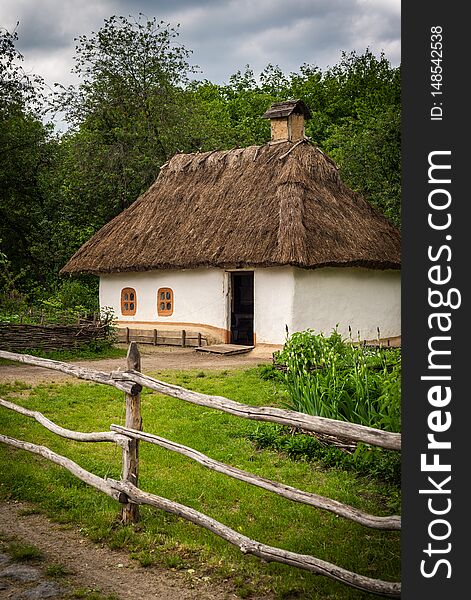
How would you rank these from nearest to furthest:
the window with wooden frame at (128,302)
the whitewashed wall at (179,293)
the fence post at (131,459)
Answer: the fence post at (131,459)
the whitewashed wall at (179,293)
the window with wooden frame at (128,302)

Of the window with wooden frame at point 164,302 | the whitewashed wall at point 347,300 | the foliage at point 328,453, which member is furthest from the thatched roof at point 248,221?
the foliage at point 328,453

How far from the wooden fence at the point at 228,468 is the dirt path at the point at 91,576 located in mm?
335

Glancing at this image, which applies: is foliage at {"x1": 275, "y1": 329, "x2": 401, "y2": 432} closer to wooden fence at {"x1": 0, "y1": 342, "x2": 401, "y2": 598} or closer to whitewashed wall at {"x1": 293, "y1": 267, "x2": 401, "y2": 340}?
wooden fence at {"x1": 0, "y1": 342, "x2": 401, "y2": 598}

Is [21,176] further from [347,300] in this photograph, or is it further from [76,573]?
[76,573]

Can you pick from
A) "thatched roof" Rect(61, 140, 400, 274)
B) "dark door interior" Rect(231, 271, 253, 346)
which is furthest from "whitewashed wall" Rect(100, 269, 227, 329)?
"thatched roof" Rect(61, 140, 400, 274)

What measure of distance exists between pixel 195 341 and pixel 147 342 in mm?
1389

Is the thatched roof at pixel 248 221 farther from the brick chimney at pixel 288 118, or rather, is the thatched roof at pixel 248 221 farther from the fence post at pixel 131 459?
the fence post at pixel 131 459

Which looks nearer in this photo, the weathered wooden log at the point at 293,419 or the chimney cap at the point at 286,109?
the weathered wooden log at the point at 293,419

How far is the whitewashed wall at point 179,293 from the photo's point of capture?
16.2 meters

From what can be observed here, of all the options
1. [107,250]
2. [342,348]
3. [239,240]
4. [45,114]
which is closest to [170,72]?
[45,114]

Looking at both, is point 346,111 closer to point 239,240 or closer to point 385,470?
point 239,240

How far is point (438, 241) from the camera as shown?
7.64 ft

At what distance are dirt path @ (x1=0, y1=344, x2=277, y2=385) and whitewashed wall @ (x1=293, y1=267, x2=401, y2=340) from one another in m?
1.17

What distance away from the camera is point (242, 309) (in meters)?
17.4
